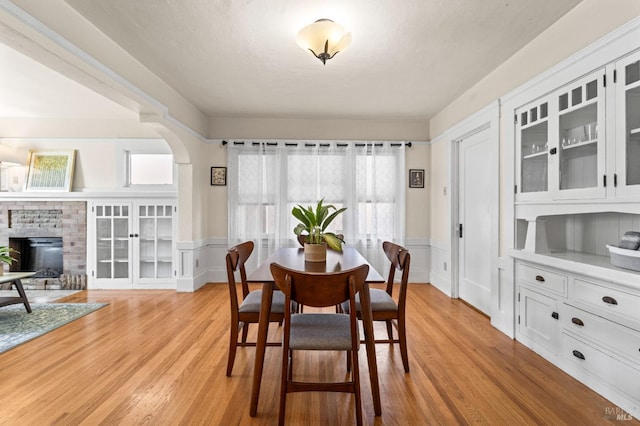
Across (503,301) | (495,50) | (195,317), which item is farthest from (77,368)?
(495,50)

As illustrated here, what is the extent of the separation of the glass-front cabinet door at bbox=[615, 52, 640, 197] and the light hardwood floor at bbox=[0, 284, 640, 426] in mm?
1363

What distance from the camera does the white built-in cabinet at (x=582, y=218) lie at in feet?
6.12

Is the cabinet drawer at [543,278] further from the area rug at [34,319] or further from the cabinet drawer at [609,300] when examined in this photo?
the area rug at [34,319]

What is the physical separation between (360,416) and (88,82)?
3.26 meters

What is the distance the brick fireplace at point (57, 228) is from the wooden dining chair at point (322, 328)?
4.56 meters

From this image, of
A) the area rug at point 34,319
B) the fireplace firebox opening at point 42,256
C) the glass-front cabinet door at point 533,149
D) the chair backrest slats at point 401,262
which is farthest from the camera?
the fireplace firebox opening at point 42,256

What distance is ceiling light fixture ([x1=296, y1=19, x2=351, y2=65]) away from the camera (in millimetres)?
2291

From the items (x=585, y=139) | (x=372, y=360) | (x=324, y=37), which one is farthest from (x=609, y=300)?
(x=324, y=37)

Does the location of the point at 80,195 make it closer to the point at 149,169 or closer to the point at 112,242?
the point at 112,242

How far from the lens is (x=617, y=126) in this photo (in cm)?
194

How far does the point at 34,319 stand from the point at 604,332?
5130 millimetres

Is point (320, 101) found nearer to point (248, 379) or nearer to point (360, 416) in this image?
point (248, 379)

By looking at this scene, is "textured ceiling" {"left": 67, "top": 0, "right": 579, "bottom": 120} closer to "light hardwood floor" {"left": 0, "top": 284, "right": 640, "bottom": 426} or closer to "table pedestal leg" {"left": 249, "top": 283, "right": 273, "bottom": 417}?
"table pedestal leg" {"left": 249, "top": 283, "right": 273, "bottom": 417}

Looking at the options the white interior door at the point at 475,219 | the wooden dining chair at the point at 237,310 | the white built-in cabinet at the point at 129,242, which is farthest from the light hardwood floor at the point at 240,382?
the white built-in cabinet at the point at 129,242
